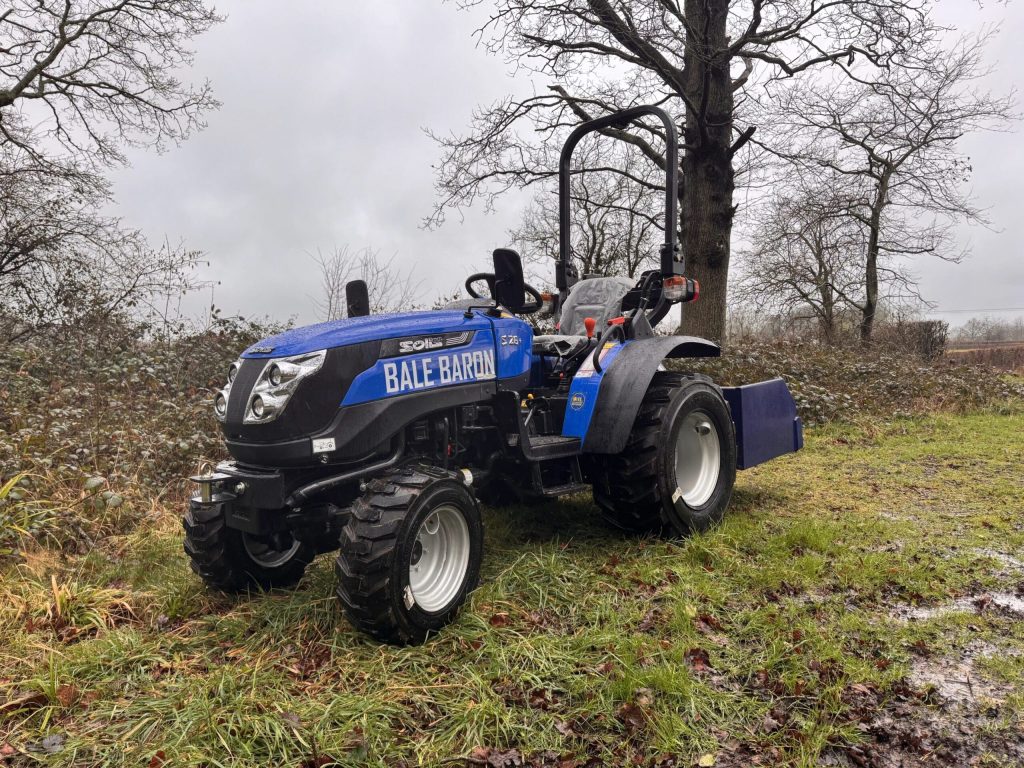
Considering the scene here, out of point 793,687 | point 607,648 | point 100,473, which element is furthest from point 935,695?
point 100,473

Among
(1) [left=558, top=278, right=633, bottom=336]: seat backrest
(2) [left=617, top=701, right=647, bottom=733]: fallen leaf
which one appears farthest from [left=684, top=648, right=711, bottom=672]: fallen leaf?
(1) [left=558, top=278, right=633, bottom=336]: seat backrest

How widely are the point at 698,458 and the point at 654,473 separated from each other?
80cm

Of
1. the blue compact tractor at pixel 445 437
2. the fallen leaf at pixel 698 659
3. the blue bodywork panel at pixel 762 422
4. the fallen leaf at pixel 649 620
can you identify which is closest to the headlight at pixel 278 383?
the blue compact tractor at pixel 445 437

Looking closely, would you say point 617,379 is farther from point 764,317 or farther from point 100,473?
point 764,317

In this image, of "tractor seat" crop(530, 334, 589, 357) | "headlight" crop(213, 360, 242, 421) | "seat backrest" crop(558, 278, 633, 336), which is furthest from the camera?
"seat backrest" crop(558, 278, 633, 336)

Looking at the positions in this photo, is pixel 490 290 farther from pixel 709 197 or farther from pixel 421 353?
pixel 709 197

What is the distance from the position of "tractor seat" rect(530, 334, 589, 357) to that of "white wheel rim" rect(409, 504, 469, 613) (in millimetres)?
1437

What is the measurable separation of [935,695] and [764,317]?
61.7 feet

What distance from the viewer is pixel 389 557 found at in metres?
2.64

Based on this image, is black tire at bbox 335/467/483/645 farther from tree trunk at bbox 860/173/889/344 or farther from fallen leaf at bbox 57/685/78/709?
tree trunk at bbox 860/173/889/344

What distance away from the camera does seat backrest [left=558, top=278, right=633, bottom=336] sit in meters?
4.51

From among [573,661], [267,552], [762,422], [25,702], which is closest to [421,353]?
[267,552]

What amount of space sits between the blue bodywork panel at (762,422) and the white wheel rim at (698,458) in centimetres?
30

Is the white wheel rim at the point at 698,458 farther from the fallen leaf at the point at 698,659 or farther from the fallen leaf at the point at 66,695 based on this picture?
the fallen leaf at the point at 66,695
